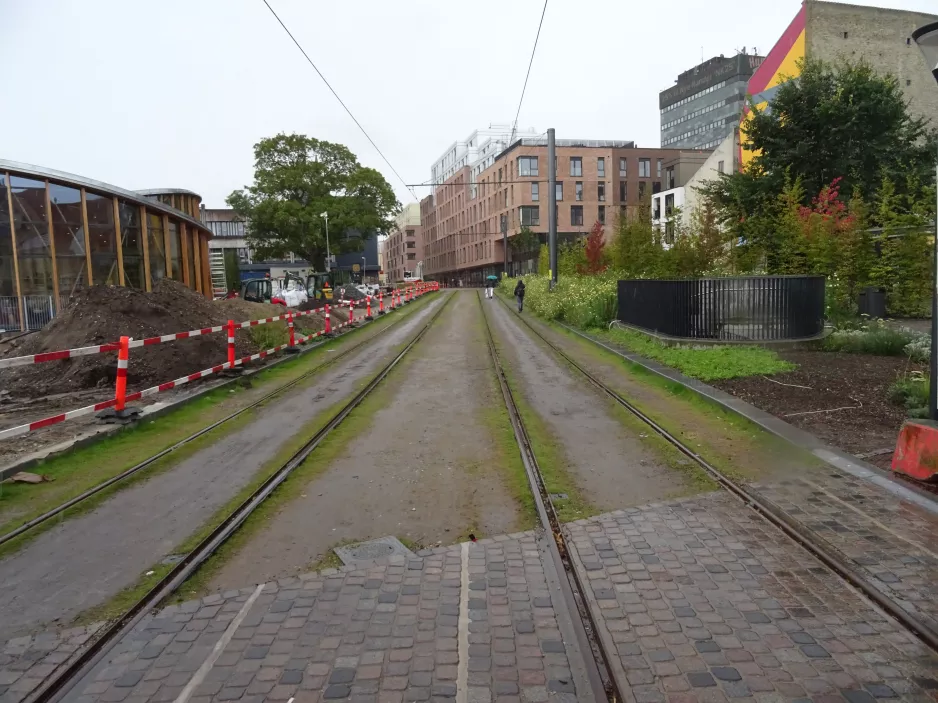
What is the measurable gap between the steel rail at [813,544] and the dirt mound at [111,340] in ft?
29.8

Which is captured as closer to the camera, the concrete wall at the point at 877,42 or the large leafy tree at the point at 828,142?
the large leafy tree at the point at 828,142

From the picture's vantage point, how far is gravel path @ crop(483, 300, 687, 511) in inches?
229

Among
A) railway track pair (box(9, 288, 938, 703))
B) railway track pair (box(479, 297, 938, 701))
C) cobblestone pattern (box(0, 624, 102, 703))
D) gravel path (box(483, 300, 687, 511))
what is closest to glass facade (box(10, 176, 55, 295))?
gravel path (box(483, 300, 687, 511))

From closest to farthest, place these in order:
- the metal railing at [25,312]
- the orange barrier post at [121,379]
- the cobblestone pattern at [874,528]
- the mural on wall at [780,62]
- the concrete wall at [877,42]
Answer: the cobblestone pattern at [874,528] → the orange barrier post at [121,379] → the metal railing at [25,312] → the concrete wall at [877,42] → the mural on wall at [780,62]

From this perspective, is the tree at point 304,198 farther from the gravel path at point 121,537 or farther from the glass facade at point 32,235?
the gravel path at point 121,537

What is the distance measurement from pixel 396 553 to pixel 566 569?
1163 mm

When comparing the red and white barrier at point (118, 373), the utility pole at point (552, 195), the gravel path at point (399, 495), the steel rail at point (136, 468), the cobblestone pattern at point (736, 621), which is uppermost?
the utility pole at point (552, 195)

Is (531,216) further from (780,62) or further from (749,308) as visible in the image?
(749,308)

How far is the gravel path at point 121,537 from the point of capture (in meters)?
3.96

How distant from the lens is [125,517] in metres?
5.35

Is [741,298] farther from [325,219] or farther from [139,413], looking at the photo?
[325,219]

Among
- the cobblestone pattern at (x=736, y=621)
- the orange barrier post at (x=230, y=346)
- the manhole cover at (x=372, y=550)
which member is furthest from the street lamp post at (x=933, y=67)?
the orange barrier post at (x=230, y=346)

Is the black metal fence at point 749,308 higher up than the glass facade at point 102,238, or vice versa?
the glass facade at point 102,238

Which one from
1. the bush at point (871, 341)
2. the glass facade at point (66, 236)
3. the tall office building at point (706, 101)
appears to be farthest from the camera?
the tall office building at point (706, 101)
